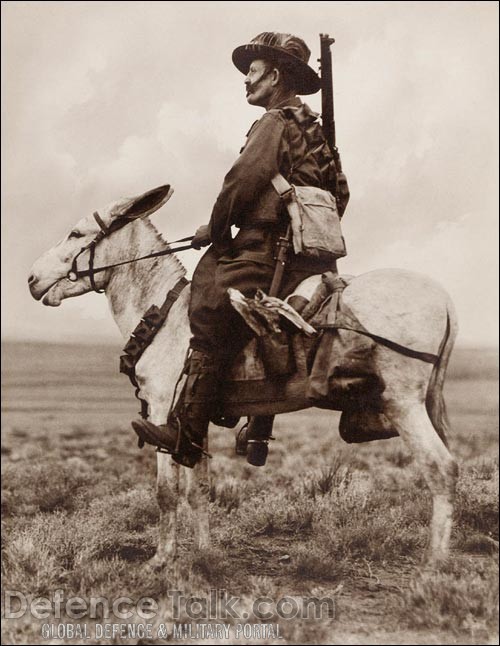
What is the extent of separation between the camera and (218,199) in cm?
511

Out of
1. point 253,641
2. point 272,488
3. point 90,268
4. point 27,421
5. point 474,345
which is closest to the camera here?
point 253,641

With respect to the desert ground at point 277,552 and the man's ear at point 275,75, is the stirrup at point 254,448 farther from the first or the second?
the man's ear at point 275,75

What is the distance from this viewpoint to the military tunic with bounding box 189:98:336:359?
5.01 meters

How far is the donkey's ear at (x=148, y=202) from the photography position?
19.5 feet

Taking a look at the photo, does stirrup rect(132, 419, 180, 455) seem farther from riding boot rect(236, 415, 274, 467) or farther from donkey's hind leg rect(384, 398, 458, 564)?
donkey's hind leg rect(384, 398, 458, 564)

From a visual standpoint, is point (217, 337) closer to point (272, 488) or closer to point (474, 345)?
point (272, 488)

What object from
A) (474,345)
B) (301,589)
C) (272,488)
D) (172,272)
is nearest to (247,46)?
→ (172,272)

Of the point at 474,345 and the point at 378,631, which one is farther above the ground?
the point at 474,345

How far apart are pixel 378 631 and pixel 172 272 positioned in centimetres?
311

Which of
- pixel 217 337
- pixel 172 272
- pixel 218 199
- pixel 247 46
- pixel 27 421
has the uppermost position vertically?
pixel 247 46

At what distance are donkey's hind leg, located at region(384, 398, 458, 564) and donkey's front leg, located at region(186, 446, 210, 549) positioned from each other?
80.1 inches

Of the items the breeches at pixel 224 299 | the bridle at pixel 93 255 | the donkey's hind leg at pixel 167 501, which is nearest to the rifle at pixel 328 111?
the breeches at pixel 224 299

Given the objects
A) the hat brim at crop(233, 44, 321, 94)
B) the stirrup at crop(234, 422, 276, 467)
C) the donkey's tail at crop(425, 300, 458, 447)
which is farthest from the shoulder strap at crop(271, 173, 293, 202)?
the stirrup at crop(234, 422, 276, 467)

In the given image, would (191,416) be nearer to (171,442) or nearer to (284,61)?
(171,442)
